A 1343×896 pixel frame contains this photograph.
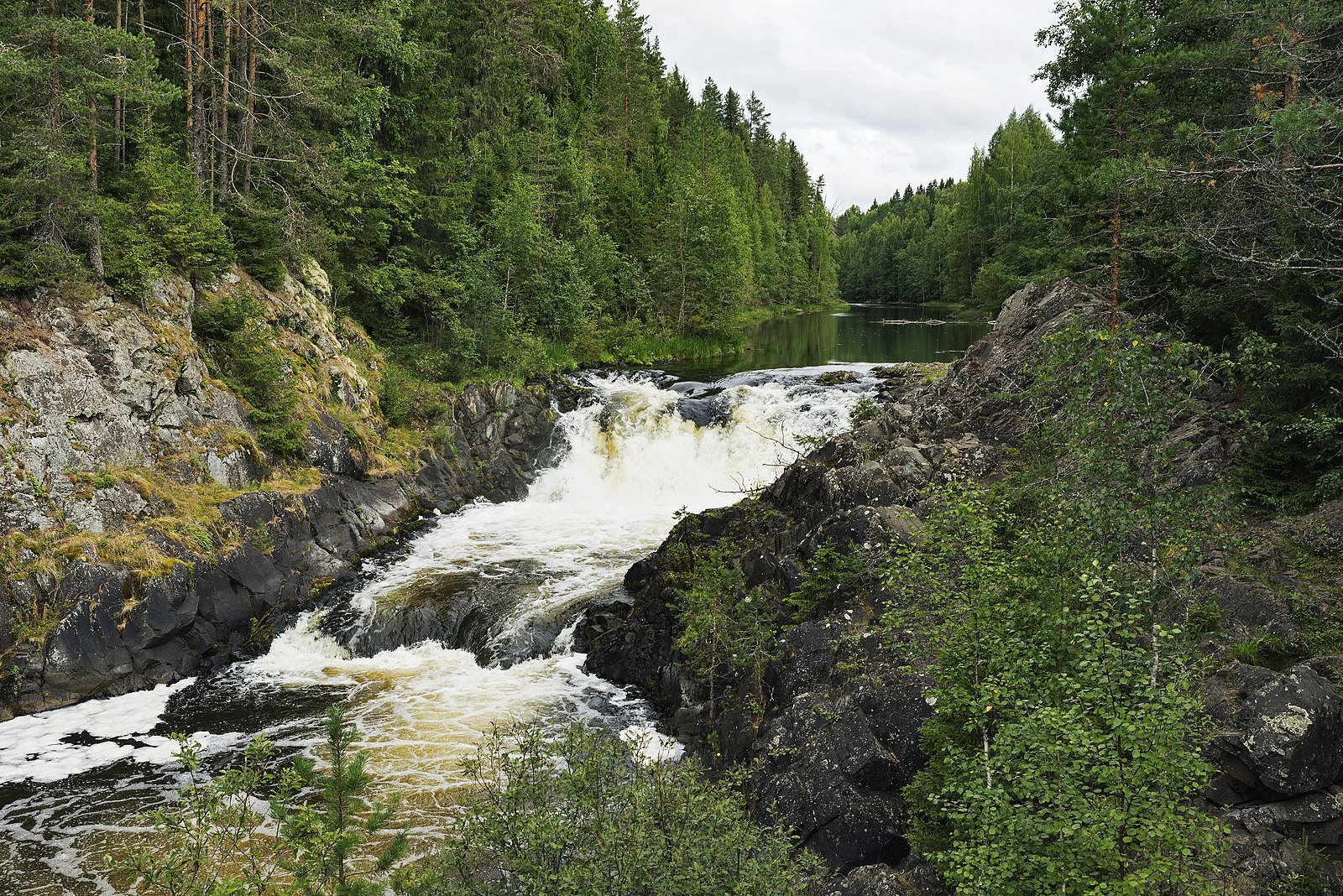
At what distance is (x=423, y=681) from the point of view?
46.4ft

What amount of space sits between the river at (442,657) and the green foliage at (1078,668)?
6.64m

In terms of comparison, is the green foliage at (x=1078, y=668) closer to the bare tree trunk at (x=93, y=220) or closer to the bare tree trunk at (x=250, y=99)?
the bare tree trunk at (x=93, y=220)

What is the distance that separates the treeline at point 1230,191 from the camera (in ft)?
30.7

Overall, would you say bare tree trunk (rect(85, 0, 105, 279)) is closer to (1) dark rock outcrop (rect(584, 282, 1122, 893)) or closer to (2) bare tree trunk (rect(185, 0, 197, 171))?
(2) bare tree trunk (rect(185, 0, 197, 171))

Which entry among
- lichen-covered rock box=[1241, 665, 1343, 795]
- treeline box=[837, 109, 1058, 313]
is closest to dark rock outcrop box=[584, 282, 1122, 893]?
lichen-covered rock box=[1241, 665, 1343, 795]

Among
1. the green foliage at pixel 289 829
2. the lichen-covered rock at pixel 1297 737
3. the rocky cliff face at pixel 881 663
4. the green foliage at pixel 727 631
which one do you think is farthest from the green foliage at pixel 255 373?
the lichen-covered rock at pixel 1297 737

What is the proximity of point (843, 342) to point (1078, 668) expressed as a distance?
4563cm

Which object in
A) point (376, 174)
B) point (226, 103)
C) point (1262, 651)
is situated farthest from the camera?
point (376, 174)

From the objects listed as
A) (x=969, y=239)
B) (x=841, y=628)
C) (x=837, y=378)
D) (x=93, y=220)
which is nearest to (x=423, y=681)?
(x=841, y=628)

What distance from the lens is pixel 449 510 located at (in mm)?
22578

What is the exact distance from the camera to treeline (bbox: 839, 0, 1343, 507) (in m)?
9.35

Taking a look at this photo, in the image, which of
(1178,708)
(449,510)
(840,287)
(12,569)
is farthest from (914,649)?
(840,287)

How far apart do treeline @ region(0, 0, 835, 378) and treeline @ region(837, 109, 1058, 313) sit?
19.8m

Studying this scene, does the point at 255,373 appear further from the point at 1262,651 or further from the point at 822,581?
the point at 1262,651
